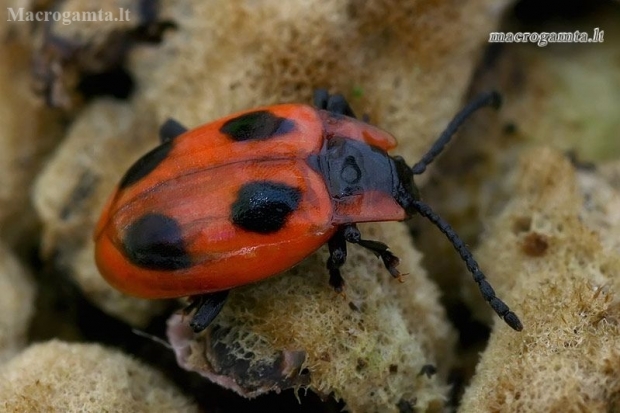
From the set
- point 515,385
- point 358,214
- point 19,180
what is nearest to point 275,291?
point 358,214

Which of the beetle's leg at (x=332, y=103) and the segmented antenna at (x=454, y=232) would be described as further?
the beetle's leg at (x=332, y=103)

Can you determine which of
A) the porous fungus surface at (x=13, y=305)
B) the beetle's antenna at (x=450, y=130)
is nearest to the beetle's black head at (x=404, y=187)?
the beetle's antenna at (x=450, y=130)

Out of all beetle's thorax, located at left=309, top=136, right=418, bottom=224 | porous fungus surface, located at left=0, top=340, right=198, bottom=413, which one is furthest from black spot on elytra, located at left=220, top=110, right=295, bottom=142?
porous fungus surface, located at left=0, top=340, right=198, bottom=413

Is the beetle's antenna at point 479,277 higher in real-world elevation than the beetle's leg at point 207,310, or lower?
higher

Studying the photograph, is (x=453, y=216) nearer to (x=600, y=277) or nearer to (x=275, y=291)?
(x=600, y=277)

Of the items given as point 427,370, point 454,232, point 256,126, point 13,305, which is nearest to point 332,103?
point 256,126

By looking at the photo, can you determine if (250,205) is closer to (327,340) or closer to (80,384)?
(327,340)

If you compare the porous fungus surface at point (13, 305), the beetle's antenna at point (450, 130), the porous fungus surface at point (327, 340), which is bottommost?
the porous fungus surface at point (13, 305)

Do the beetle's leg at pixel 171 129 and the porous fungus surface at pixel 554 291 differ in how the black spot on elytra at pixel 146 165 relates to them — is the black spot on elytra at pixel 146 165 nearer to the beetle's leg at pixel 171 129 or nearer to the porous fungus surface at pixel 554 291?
the beetle's leg at pixel 171 129
